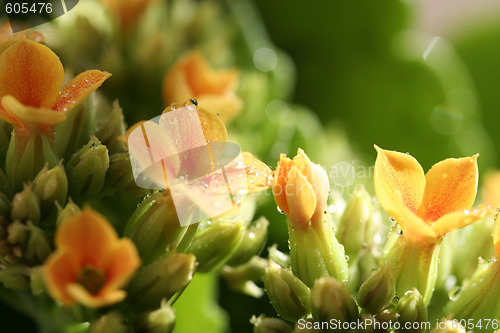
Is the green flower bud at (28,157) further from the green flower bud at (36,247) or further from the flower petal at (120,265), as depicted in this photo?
the flower petal at (120,265)

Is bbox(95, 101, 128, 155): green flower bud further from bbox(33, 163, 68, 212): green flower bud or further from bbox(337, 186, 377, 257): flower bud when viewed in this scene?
bbox(337, 186, 377, 257): flower bud

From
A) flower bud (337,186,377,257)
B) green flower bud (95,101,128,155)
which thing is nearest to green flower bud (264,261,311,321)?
flower bud (337,186,377,257)

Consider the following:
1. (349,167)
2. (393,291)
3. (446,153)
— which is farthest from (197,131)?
(446,153)

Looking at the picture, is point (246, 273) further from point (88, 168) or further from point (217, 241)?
point (88, 168)

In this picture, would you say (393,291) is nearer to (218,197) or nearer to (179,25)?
(218,197)

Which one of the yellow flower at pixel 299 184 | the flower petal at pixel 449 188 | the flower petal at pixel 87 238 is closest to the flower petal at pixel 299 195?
the yellow flower at pixel 299 184

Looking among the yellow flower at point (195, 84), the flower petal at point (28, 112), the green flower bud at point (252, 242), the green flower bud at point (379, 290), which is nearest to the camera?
the flower petal at point (28, 112)
